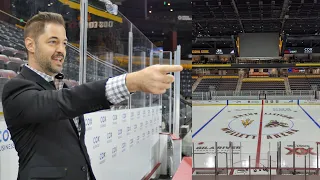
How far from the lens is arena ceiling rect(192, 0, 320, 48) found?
10195 mm

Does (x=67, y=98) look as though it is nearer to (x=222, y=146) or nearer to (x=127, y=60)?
(x=127, y=60)

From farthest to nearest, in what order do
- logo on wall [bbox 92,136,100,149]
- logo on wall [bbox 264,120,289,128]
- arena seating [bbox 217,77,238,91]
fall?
arena seating [bbox 217,77,238,91] → logo on wall [bbox 264,120,289,128] → logo on wall [bbox 92,136,100,149]

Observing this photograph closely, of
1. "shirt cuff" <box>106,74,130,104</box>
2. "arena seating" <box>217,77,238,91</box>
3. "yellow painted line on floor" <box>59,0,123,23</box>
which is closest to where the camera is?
"shirt cuff" <box>106,74,130,104</box>

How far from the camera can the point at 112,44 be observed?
8.46 ft

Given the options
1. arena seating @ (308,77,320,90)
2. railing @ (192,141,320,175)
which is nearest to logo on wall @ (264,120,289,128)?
railing @ (192,141,320,175)

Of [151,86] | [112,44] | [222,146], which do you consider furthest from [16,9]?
[222,146]

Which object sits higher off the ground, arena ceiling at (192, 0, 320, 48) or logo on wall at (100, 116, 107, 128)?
arena ceiling at (192, 0, 320, 48)

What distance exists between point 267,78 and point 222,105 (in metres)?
9.06

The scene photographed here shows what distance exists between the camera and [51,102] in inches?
21.5

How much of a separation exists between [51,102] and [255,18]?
12.3 metres

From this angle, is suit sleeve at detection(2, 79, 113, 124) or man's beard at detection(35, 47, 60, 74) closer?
suit sleeve at detection(2, 79, 113, 124)

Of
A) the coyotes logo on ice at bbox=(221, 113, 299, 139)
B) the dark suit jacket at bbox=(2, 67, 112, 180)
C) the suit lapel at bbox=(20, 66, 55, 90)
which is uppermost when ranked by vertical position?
the suit lapel at bbox=(20, 66, 55, 90)

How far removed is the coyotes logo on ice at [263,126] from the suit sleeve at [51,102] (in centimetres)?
524

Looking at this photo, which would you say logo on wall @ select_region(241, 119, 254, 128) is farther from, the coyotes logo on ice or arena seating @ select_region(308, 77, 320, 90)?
arena seating @ select_region(308, 77, 320, 90)
